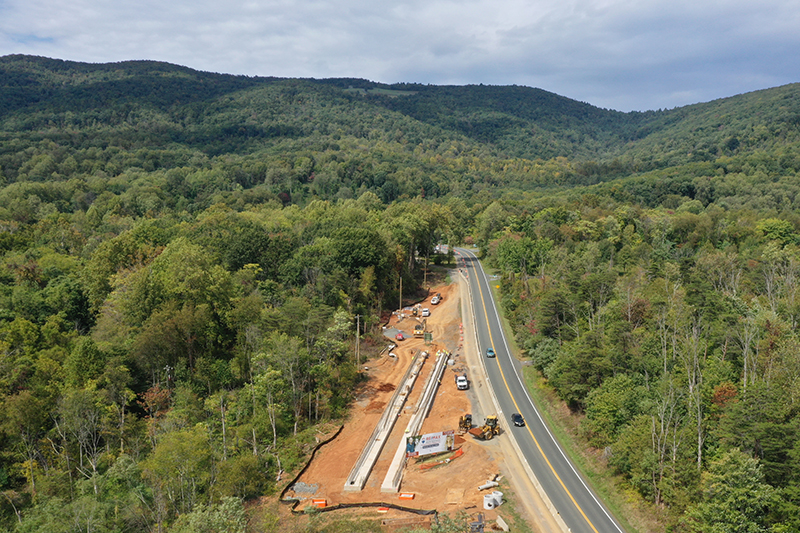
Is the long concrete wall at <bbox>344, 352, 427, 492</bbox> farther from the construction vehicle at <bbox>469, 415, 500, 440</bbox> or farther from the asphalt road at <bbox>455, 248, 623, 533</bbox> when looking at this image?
the asphalt road at <bbox>455, 248, 623, 533</bbox>

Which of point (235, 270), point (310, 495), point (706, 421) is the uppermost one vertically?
point (235, 270)

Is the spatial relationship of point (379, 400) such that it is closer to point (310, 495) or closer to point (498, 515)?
point (310, 495)

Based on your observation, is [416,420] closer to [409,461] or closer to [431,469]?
[409,461]

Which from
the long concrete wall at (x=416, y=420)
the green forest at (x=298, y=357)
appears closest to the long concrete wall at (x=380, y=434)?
the long concrete wall at (x=416, y=420)

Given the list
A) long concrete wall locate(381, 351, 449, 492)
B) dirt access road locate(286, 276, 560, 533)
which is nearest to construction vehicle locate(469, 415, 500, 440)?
dirt access road locate(286, 276, 560, 533)

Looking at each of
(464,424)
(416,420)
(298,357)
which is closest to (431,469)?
(464,424)

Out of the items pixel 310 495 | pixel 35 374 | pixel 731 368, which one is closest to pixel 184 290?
pixel 35 374
